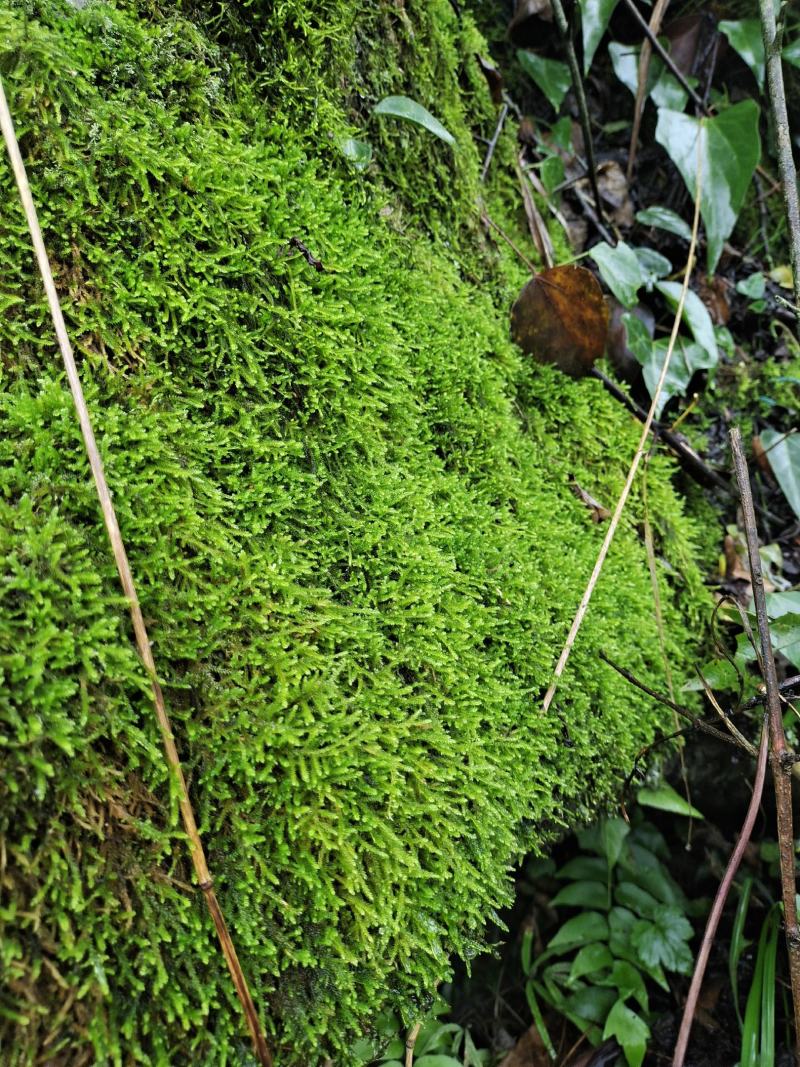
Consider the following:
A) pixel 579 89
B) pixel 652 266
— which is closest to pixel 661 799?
pixel 652 266

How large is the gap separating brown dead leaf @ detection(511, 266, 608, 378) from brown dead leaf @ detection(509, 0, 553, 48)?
1.09 metres

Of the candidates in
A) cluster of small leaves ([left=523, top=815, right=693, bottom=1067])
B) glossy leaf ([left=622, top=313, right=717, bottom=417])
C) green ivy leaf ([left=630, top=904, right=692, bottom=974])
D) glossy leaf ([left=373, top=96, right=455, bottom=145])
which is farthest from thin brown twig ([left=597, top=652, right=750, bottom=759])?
glossy leaf ([left=373, top=96, right=455, bottom=145])

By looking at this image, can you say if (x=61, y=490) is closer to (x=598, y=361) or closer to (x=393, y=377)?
(x=393, y=377)

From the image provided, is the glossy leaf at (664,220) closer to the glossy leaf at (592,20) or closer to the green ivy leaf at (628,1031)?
the glossy leaf at (592,20)

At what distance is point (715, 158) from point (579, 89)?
0.51 meters

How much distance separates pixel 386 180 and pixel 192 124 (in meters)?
0.53

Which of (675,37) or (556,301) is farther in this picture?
(675,37)

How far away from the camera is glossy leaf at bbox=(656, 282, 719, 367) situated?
83.4 inches

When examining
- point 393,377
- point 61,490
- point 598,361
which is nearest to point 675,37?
point 598,361

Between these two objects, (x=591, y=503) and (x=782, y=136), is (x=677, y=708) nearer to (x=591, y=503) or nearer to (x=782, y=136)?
(x=591, y=503)

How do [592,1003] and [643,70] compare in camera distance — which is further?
[643,70]

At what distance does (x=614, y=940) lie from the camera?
1.78 m

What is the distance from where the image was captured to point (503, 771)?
117 cm

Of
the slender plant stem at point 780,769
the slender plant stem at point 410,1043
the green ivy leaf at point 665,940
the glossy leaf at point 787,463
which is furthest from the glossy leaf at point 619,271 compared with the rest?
the slender plant stem at point 410,1043
